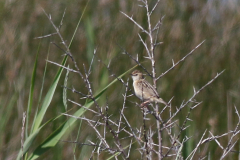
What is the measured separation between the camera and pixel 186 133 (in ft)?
9.22

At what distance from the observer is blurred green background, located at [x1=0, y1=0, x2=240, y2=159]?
149 inches

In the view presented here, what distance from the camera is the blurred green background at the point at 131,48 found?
12.4 feet

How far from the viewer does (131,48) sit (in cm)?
430

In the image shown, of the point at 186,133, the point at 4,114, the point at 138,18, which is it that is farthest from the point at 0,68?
the point at 186,133

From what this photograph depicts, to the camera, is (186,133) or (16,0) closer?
(186,133)

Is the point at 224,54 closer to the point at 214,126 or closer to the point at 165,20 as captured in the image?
the point at 165,20

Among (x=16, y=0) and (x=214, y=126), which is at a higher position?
(x=16, y=0)

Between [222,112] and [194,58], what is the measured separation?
0.73m

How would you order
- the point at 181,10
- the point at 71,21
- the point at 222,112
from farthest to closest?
the point at 181,10 < the point at 71,21 < the point at 222,112

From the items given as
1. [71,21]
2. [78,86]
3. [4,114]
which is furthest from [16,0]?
[4,114]

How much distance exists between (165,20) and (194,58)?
0.56m

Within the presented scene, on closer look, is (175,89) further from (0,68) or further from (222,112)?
(0,68)

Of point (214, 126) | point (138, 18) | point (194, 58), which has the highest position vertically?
point (138, 18)

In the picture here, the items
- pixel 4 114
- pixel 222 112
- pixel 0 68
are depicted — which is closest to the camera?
pixel 4 114
